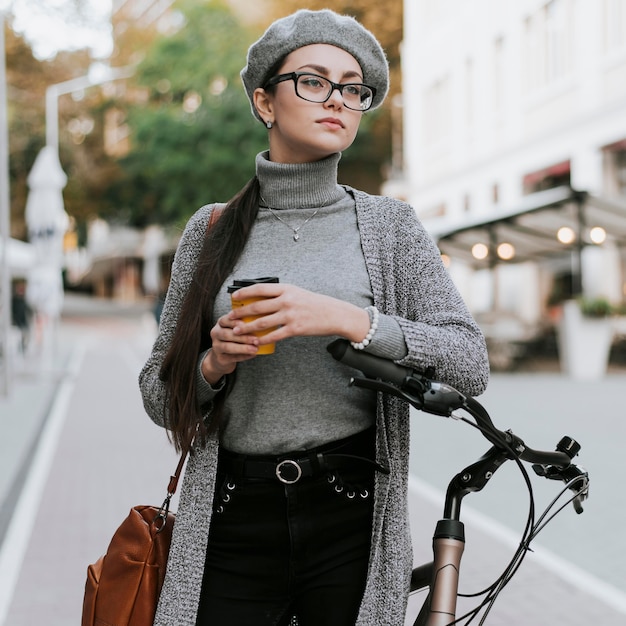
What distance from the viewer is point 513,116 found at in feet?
83.8

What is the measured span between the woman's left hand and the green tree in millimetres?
34341

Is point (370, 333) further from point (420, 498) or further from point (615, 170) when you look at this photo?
point (615, 170)

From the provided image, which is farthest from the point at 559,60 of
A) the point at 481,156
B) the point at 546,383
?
the point at 546,383

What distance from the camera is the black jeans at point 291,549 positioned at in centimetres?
203

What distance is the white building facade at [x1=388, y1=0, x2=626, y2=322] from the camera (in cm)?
2072

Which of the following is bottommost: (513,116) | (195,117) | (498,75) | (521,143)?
(521,143)

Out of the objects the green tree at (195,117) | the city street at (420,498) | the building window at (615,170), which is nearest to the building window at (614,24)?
the building window at (615,170)

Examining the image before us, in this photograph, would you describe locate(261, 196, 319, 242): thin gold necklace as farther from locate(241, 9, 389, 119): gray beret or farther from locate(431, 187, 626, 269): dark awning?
locate(431, 187, 626, 269): dark awning

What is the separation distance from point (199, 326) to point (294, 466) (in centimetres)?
32

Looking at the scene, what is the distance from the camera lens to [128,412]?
13766 mm

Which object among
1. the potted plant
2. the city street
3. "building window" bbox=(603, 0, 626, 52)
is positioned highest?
"building window" bbox=(603, 0, 626, 52)

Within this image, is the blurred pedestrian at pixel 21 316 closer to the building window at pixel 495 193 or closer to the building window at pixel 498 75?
the building window at pixel 495 193

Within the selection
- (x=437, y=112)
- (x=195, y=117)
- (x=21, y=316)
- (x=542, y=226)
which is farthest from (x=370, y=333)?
(x=195, y=117)

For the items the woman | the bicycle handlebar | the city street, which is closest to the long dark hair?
the woman
